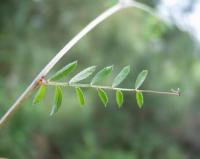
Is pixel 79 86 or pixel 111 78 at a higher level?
pixel 111 78

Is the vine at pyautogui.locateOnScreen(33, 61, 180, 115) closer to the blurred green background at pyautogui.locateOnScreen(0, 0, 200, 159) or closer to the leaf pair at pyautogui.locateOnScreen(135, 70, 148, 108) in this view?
the leaf pair at pyautogui.locateOnScreen(135, 70, 148, 108)

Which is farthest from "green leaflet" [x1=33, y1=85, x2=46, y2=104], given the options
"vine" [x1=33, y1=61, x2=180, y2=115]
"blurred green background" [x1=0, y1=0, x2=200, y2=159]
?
"blurred green background" [x1=0, y1=0, x2=200, y2=159]

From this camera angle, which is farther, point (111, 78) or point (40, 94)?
point (111, 78)

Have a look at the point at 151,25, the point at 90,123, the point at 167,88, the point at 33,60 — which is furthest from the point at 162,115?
the point at 151,25

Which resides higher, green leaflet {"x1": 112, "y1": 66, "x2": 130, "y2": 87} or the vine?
green leaflet {"x1": 112, "y1": 66, "x2": 130, "y2": 87}

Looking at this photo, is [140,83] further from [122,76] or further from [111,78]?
[111,78]

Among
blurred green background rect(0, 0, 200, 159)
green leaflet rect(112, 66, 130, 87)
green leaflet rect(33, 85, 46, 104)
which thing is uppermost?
blurred green background rect(0, 0, 200, 159)

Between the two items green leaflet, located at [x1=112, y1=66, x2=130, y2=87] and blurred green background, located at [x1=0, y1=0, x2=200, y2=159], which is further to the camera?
blurred green background, located at [x1=0, y1=0, x2=200, y2=159]

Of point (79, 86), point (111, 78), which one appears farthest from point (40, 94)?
point (111, 78)
